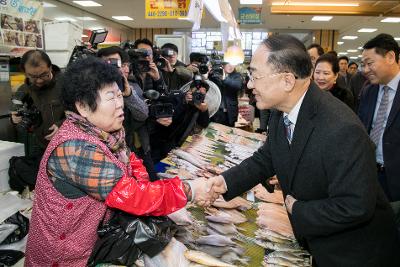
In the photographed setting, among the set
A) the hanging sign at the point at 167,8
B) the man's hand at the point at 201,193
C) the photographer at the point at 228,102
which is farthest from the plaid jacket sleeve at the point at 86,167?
the photographer at the point at 228,102

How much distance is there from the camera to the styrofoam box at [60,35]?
5363mm

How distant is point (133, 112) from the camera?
283 centimetres

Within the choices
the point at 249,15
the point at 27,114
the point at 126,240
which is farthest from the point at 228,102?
the point at 249,15

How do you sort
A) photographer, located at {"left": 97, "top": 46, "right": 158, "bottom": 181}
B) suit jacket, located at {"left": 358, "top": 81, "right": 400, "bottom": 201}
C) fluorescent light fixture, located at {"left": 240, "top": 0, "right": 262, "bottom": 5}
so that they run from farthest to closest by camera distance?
fluorescent light fixture, located at {"left": 240, "top": 0, "right": 262, "bottom": 5}, suit jacket, located at {"left": 358, "top": 81, "right": 400, "bottom": 201}, photographer, located at {"left": 97, "top": 46, "right": 158, "bottom": 181}

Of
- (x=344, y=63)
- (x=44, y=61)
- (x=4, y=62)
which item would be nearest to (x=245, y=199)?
(x=44, y=61)

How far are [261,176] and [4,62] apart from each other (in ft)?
13.0

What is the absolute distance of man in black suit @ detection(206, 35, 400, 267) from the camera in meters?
1.42

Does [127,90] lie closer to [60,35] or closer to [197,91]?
[197,91]

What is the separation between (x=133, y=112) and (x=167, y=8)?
201 centimetres

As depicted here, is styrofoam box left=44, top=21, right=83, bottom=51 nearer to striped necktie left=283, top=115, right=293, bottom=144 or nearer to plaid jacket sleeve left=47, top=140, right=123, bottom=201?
plaid jacket sleeve left=47, top=140, right=123, bottom=201

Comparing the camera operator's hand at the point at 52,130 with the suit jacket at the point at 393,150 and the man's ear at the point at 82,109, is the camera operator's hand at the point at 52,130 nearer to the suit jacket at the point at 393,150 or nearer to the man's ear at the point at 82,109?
the man's ear at the point at 82,109

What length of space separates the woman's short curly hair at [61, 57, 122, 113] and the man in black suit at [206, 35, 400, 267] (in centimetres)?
75

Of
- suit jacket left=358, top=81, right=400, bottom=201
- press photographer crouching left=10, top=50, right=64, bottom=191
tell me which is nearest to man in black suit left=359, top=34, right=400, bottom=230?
suit jacket left=358, top=81, right=400, bottom=201

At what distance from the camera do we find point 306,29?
1703 cm
